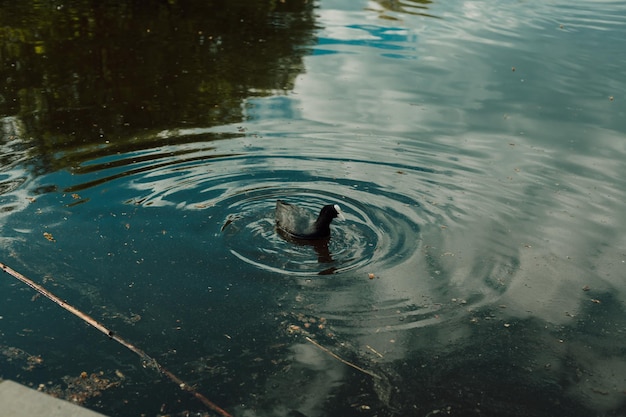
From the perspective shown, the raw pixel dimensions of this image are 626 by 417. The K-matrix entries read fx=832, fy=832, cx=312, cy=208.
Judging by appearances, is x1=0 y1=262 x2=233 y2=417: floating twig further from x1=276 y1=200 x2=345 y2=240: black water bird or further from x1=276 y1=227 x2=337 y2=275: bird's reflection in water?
x1=276 y1=200 x2=345 y2=240: black water bird

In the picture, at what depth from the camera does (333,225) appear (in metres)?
9.02

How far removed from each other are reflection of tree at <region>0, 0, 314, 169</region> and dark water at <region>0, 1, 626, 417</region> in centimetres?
7

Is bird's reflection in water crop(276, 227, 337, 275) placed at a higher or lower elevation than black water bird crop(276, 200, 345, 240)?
lower

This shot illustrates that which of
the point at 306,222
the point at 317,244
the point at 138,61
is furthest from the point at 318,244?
the point at 138,61

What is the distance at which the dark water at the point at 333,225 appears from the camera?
6.36 metres

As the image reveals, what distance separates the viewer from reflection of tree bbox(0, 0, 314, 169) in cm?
1206

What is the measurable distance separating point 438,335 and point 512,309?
0.89m

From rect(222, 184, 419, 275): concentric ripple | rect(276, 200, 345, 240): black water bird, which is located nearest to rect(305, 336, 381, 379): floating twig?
rect(222, 184, 419, 275): concentric ripple

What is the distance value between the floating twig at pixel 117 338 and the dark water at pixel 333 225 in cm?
6

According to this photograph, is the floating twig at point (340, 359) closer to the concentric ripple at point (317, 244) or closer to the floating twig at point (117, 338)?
the floating twig at point (117, 338)

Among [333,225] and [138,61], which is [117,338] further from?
[138,61]

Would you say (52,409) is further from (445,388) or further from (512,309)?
(512,309)

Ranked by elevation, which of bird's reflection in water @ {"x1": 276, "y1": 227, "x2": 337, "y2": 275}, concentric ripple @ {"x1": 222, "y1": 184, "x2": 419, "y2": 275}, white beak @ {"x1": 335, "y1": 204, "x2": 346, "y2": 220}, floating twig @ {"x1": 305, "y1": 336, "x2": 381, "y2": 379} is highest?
white beak @ {"x1": 335, "y1": 204, "x2": 346, "y2": 220}

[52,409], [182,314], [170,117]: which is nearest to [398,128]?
[170,117]
